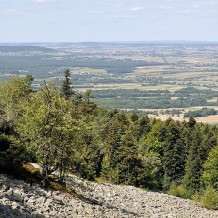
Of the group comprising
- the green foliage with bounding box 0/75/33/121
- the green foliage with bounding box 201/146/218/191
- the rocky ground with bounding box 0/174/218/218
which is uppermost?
the green foliage with bounding box 0/75/33/121

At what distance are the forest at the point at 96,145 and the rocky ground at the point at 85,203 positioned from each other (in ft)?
10.3

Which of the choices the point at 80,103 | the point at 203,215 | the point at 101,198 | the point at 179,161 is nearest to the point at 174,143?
the point at 179,161

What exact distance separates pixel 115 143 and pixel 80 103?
22.3 metres

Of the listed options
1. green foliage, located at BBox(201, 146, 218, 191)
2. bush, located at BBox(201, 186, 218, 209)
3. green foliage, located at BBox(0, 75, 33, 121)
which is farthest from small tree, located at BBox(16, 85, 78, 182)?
green foliage, located at BBox(201, 146, 218, 191)

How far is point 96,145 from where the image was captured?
255 ft

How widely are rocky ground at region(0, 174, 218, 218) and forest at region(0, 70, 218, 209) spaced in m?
3.15

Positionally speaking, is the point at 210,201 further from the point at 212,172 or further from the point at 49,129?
the point at 49,129

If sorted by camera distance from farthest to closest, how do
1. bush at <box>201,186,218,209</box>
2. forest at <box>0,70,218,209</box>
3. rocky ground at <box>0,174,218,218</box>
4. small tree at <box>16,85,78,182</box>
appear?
bush at <box>201,186,218,209</box> → forest at <box>0,70,218,209</box> → small tree at <box>16,85,78,182</box> → rocky ground at <box>0,174,218,218</box>

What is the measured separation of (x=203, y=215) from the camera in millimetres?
52688

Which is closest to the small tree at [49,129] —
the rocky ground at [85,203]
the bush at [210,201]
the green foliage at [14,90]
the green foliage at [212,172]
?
the rocky ground at [85,203]

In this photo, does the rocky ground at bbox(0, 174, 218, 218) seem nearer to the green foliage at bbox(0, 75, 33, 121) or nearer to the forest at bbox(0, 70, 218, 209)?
the forest at bbox(0, 70, 218, 209)

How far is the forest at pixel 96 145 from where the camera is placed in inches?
1474

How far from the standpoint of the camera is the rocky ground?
28.2 metres

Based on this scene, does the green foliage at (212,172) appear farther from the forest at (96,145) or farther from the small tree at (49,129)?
the small tree at (49,129)
